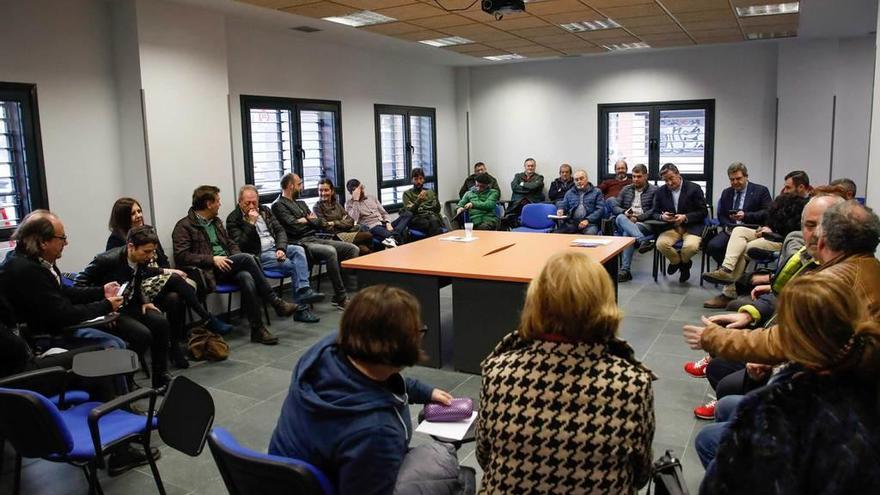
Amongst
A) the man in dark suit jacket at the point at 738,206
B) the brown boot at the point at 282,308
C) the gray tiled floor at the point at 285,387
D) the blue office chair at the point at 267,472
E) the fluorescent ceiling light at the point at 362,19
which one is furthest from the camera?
the man in dark suit jacket at the point at 738,206

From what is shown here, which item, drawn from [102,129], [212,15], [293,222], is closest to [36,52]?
[102,129]

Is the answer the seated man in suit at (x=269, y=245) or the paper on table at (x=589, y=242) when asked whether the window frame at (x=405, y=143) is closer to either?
the seated man in suit at (x=269, y=245)

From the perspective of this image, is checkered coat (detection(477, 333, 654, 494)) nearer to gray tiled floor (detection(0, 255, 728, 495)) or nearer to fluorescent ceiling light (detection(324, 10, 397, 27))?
gray tiled floor (detection(0, 255, 728, 495))

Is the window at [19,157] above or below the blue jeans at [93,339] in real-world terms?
above

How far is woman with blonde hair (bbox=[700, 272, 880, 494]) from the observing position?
1395 mm

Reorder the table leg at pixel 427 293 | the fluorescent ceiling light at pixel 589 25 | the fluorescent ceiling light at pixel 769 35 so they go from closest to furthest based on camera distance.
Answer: the table leg at pixel 427 293 → the fluorescent ceiling light at pixel 589 25 → the fluorescent ceiling light at pixel 769 35

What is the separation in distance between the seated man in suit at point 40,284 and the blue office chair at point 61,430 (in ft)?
3.53

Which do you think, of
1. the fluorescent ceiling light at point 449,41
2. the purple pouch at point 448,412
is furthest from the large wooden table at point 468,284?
the fluorescent ceiling light at point 449,41

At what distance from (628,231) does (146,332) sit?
17.2ft

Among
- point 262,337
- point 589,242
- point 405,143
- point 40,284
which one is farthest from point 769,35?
point 40,284

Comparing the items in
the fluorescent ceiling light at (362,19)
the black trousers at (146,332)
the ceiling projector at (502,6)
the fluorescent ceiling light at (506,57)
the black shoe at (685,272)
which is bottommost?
the black shoe at (685,272)

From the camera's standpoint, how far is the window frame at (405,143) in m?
8.59

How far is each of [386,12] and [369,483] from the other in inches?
199

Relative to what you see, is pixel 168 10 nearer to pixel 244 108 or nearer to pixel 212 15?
pixel 212 15
